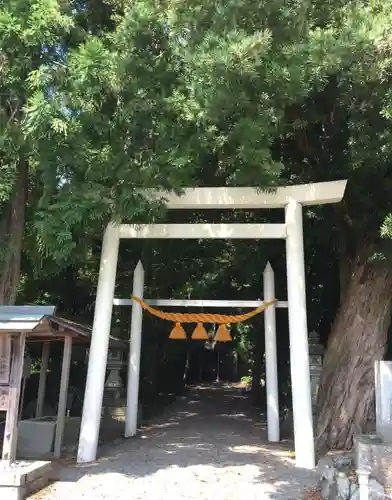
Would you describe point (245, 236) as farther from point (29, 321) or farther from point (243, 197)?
point (29, 321)

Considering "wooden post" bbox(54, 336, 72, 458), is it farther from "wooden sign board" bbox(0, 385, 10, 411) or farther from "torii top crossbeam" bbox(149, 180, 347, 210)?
"torii top crossbeam" bbox(149, 180, 347, 210)

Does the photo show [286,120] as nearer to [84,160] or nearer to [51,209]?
[84,160]

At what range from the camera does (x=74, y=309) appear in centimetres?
1411

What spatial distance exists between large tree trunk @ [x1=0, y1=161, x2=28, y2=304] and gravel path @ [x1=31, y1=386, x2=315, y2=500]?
10.3 feet

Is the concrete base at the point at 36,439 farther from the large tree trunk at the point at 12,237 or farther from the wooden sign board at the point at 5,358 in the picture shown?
the wooden sign board at the point at 5,358

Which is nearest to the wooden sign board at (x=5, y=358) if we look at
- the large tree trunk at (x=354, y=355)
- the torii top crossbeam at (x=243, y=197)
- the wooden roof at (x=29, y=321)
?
the wooden roof at (x=29, y=321)

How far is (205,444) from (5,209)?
5.58 metres

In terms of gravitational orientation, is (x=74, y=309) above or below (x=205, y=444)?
above

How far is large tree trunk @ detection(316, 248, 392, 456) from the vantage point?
29.1 ft

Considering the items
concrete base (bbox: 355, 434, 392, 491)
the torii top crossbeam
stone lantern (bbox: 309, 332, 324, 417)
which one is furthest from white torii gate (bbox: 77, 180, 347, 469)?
stone lantern (bbox: 309, 332, 324, 417)

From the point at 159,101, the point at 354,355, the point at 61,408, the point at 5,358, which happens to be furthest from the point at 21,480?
the point at 354,355

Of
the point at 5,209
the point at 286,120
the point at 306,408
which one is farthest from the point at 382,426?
the point at 5,209

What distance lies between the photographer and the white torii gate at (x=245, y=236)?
798cm

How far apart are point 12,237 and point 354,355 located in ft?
20.9
